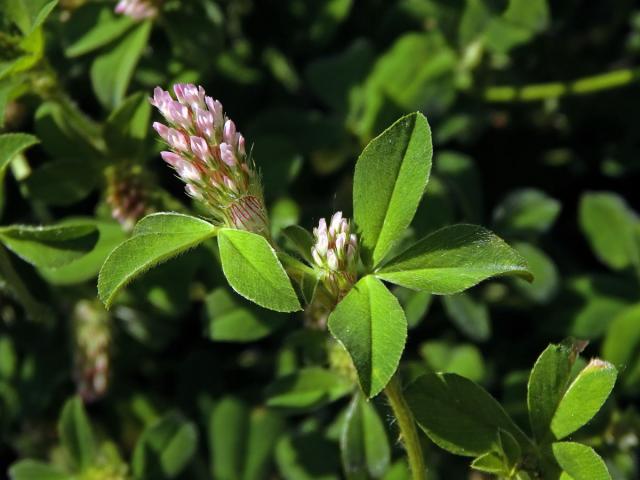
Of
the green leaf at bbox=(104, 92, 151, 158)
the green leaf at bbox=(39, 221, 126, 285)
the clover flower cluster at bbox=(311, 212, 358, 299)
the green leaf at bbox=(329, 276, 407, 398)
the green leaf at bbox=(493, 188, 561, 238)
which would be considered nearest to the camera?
the green leaf at bbox=(329, 276, 407, 398)

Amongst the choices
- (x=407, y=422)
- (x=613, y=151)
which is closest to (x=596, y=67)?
(x=613, y=151)

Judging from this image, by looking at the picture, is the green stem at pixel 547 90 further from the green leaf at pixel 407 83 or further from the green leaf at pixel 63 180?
the green leaf at pixel 63 180

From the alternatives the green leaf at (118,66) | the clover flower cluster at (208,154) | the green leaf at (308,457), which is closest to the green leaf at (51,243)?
the green leaf at (118,66)

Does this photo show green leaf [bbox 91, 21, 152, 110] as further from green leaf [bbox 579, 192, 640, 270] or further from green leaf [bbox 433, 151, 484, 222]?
green leaf [bbox 579, 192, 640, 270]

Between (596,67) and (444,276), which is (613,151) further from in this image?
(444,276)

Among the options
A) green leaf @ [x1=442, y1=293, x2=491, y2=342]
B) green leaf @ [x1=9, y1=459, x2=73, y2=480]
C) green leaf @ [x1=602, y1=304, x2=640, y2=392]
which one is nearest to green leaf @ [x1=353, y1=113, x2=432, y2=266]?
green leaf @ [x1=442, y1=293, x2=491, y2=342]

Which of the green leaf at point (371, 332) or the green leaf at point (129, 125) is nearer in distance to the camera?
the green leaf at point (371, 332)

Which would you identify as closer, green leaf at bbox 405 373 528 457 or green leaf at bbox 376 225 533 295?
green leaf at bbox 376 225 533 295
